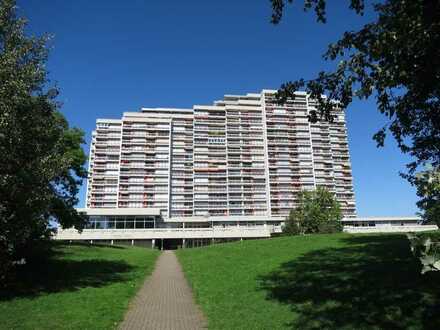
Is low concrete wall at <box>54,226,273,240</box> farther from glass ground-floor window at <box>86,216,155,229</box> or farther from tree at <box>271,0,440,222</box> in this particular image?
tree at <box>271,0,440,222</box>

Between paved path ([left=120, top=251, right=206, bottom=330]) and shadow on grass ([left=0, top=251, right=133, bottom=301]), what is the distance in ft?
9.50

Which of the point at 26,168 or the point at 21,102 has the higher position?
the point at 21,102

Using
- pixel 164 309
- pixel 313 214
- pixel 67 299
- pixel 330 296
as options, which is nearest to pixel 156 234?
pixel 313 214

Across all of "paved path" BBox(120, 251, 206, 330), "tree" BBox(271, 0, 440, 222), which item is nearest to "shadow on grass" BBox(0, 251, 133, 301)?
"paved path" BBox(120, 251, 206, 330)

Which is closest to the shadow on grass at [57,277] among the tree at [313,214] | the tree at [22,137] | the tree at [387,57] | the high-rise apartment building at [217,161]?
the tree at [22,137]

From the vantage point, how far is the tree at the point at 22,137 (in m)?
12.8

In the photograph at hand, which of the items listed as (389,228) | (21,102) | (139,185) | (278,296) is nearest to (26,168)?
(21,102)

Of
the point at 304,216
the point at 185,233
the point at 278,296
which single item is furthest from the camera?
the point at 185,233

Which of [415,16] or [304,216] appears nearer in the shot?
[415,16]

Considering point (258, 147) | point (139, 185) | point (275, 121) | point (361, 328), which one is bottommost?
point (361, 328)

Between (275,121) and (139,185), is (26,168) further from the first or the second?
(275,121)

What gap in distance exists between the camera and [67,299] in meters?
13.3

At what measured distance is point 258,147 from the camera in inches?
4872

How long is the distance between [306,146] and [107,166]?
66.8 m
